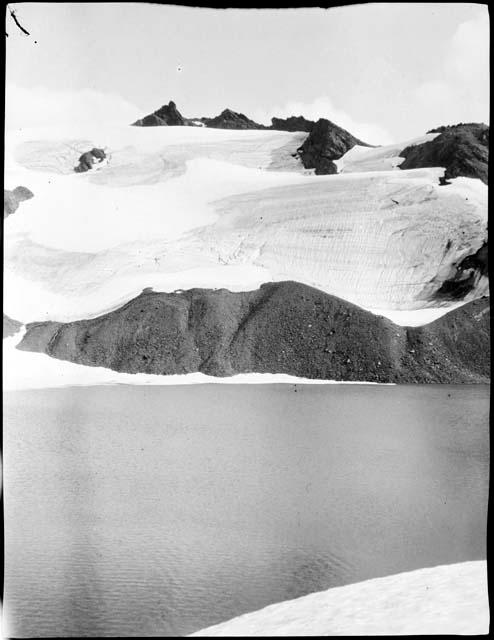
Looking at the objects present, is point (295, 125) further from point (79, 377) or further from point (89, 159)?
point (79, 377)

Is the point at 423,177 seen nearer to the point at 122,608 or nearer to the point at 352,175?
the point at 352,175

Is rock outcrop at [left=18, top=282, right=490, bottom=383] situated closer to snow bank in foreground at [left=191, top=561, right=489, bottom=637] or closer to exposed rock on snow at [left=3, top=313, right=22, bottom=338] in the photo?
exposed rock on snow at [left=3, top=313, right=22, bottom=338]

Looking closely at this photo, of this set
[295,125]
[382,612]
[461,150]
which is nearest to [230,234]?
[295,125]

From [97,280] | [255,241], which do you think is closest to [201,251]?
[255,241]

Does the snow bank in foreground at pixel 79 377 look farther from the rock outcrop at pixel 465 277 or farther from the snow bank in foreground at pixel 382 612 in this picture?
the snow bank in foreground at pixel 382 612

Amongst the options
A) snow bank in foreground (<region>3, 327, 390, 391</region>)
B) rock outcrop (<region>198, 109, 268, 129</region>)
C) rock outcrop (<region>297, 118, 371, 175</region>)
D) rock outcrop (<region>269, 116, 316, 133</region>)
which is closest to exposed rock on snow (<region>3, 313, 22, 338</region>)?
snow bank in foreground (<region>3, 327, 390, 391</region>)
